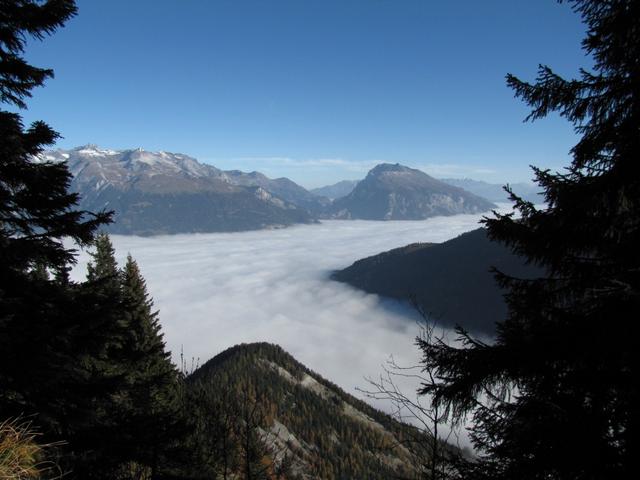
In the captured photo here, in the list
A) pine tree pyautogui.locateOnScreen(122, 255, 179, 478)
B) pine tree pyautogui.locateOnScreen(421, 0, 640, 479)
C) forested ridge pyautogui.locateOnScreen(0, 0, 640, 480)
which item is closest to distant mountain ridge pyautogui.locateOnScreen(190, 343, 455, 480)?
pine tree pyautogui.locateOnScreen(122, 255, 179, 478)

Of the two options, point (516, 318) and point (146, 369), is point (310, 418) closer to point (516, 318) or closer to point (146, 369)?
point (146, 369)

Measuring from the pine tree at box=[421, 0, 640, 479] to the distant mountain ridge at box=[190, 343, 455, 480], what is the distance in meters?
107

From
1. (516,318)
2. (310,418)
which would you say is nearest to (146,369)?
(516,318)

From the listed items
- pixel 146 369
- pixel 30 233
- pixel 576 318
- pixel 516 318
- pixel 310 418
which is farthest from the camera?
pixel 310 418

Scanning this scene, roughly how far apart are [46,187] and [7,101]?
2.34 meters

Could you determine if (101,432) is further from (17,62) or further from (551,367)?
(551,367)

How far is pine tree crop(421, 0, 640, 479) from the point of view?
17.9 ft

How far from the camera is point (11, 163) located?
8.83 meters

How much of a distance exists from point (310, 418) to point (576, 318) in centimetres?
14507

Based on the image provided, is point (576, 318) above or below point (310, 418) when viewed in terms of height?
above

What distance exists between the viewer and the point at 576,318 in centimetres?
589

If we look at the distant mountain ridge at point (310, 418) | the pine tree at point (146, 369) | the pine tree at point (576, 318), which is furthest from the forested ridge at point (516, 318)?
the distant mountain ridge at point (310, 418)

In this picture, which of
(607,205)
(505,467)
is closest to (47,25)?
(607,205)

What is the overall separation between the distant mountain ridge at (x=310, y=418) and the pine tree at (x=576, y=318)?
107335mm
